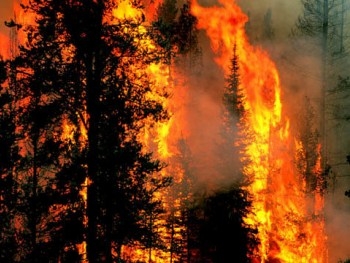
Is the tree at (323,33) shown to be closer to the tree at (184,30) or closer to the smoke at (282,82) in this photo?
the smoke at (282,82)

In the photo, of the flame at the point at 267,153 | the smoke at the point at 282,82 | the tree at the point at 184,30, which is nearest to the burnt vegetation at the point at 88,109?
the flame at the point at 267,153

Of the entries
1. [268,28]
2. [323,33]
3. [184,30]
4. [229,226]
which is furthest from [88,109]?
[268,28]

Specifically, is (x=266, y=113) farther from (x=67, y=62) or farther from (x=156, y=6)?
(x=67, y=62)

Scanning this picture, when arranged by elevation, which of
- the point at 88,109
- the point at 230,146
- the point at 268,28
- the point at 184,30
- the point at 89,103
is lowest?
the point at 88,109

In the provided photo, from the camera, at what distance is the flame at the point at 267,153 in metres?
33.7

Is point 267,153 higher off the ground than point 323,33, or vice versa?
point 267,153

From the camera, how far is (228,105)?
2653cm

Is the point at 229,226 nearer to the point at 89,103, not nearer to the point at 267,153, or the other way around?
the point at 89,103

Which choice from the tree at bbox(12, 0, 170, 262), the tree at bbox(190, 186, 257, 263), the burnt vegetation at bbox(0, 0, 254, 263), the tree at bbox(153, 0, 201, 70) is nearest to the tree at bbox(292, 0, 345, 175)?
the tree at bbox(190, 186, 257, 263)

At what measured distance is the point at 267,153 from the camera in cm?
4303

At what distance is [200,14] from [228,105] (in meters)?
29.9

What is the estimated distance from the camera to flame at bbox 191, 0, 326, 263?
33656 mm

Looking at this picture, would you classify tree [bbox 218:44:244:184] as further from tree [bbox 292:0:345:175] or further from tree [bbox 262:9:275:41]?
tree [bbox 262:9:275:41]

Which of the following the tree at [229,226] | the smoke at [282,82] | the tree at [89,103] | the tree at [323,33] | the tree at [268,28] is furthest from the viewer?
the tree at [268,28]
